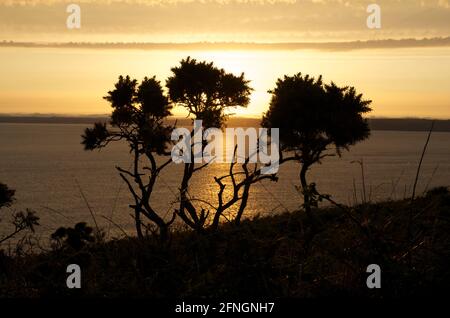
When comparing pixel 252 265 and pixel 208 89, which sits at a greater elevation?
pixel 208 89

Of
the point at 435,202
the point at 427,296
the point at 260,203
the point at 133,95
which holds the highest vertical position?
the point at 133,95

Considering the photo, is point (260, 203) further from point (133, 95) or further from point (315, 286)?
point (315, 286)

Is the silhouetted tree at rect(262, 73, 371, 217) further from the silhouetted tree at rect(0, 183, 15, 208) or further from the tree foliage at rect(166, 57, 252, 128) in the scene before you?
the silhouetted tree at rect(0, 183, 15, 208)

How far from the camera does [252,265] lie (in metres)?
4.64

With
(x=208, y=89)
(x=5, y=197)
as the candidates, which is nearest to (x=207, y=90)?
(x=208, y=89)

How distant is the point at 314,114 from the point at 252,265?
24.4 meters

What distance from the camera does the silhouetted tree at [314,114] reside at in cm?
2878

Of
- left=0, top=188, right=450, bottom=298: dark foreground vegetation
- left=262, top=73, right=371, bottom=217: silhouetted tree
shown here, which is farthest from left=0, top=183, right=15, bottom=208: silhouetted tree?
left=262, top=73, right=371, bottom=217: silhouetted tree

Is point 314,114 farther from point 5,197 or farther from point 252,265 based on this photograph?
point 252,265

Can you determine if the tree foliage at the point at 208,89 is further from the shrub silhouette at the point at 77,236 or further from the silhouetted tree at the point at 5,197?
the shrub silhouette at the point at 77,236

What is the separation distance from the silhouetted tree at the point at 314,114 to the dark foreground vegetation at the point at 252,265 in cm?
2344

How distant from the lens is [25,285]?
16.1 ft
